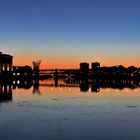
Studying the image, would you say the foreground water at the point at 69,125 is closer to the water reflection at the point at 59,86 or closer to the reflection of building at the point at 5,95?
the reflection of building at the point at 5,95

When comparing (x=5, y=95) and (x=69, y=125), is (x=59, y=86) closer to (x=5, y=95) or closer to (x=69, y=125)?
(x=5, y=95)

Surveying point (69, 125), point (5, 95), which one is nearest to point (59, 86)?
point (5, 95)

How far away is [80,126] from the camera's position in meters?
26.2

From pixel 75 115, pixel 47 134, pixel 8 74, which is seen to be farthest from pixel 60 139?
pixel 8 74

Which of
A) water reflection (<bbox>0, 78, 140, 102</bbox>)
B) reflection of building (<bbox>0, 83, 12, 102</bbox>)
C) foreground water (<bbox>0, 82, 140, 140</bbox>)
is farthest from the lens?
water reflection (<bbox>0, 78, 140, 102</bbox>)

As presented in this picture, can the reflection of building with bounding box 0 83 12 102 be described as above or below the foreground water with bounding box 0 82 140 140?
above

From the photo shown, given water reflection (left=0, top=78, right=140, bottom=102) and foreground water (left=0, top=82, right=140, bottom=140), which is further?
water reflection (left=0, top=78, right=140, bottom=102)

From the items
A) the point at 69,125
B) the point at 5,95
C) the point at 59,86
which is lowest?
the point at 69,125

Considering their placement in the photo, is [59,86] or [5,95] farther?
[59,86]

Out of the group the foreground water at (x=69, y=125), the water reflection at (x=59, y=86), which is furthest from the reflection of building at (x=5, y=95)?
the foreground water at (x=69, y=125)

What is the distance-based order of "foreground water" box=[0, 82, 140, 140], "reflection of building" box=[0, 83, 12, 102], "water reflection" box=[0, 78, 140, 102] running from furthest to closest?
1. "water reflection" box=[0, 78, 140, 102]
2. "reflection of building" box=[0, 83, 12, 102]
3. "foreground water" box=[0, 82, 140, 140]

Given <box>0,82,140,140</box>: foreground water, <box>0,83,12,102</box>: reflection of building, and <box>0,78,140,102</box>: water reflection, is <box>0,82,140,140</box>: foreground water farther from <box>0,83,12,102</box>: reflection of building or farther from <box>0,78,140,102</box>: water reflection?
<box>0,78,140,102</box>: water reflection

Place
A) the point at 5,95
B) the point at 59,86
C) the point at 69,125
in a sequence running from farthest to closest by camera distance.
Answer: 1. the point at 59,86
2. the point at 5,95
3. the point at 69,125

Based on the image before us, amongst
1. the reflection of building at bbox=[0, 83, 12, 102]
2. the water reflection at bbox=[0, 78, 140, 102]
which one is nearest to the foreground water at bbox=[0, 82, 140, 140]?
the reflection of building at bbox=[0, 83, 12, 102]
